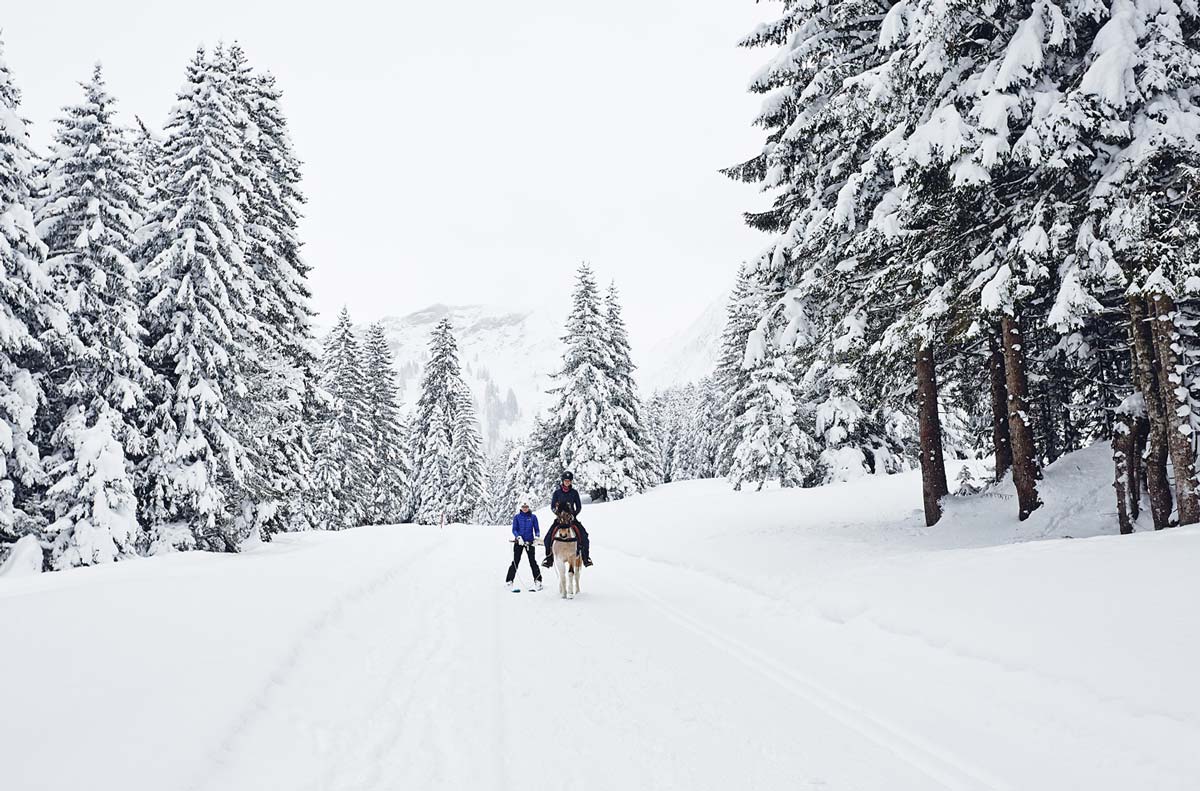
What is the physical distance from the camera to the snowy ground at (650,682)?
15.3 ft

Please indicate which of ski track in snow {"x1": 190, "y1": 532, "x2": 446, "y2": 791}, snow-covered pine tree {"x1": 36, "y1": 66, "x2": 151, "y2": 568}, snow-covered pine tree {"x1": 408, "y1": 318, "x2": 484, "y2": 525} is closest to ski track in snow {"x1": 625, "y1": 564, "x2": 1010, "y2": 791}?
ski track in snow {"x1": 190, "y1": 532, "x2": 446, "y2": 791}

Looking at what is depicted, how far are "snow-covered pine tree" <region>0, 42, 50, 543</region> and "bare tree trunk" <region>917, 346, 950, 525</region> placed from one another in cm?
2059

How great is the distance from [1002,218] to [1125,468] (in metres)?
4.53

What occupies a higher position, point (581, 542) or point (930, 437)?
point (930, 437)

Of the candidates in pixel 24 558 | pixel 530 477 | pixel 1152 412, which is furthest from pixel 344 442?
pixel 1152 412

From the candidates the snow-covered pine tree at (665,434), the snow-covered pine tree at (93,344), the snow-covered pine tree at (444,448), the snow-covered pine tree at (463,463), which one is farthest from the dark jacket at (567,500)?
the snow-covered pine tree at (665,434)

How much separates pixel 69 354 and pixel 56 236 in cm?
376

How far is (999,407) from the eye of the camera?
47.0 feet

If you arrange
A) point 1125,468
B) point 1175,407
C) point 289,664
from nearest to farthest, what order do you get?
1. point 289,664
2. point 1175,407
3. point 1125,468

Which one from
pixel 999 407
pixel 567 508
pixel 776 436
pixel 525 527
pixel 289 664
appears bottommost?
pixel 289 664

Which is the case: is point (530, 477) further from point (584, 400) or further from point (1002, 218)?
point (1002, 218)

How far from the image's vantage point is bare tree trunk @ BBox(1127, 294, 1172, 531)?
9.11 meters

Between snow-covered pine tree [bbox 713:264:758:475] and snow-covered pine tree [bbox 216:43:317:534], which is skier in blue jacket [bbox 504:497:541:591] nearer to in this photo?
snow-covered pine tree [bbox 216:43:317:534]

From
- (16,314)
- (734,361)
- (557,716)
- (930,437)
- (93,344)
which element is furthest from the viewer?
(734,361)
